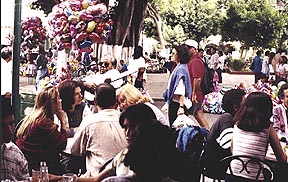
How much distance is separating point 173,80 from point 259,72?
286 inches

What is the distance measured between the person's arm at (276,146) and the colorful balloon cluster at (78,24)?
2852mm

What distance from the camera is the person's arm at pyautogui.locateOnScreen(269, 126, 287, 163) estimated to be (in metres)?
4.25

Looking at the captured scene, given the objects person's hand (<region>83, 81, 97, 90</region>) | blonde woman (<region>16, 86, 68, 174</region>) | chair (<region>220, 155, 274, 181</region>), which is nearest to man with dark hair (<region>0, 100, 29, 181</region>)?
blonde woman (<region>16, 86, 68, 174</region>)

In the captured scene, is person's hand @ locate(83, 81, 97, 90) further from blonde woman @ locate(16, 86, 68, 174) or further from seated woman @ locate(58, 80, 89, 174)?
blonde woman @ locate(16, 86, 68, 174)

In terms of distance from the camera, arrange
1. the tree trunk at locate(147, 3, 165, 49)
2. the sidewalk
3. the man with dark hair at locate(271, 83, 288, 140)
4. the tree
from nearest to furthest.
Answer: the man with dark hair at locate(271, 83, 288, 140) < the tree < the sidewalk < the tree trunk at locate(147, 3, 165, 49)

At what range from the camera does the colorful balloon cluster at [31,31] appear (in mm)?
7312

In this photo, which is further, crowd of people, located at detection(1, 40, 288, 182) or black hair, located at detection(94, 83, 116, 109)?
black hair, located at detection(94, 83, 116, 109)

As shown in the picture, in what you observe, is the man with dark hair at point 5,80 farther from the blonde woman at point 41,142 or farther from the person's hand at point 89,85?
the person's hand at point 89,85

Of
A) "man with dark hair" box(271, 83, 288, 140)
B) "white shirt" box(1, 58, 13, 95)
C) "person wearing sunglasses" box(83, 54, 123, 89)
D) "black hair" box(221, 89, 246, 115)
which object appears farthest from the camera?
"person wearing sunglasses" box(83, 54, 123, 89)

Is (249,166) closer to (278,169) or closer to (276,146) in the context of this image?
(276,146)

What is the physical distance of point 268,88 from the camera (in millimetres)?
8859

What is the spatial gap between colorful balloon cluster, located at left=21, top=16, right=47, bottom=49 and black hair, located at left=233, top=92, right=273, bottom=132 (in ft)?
12.6

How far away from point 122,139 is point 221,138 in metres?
0.90

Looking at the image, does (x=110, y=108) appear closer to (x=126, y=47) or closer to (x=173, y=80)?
(x=173, y=80)
